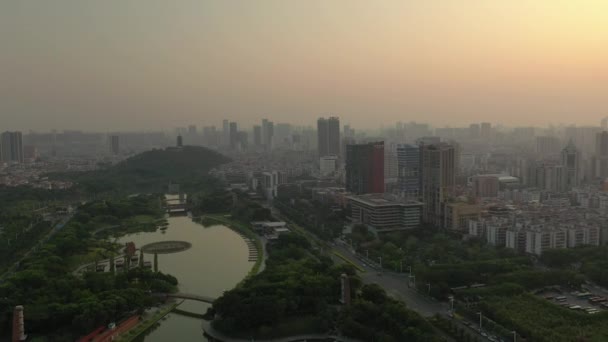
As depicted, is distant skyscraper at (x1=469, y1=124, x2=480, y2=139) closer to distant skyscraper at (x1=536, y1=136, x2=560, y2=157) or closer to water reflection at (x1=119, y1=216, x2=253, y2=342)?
distant skyscraper at (x1=536, y1=136, x2=560, y2=157)

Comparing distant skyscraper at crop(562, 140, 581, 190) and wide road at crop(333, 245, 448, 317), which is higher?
distant skyscraper at crop(562, 140, 581, 190)

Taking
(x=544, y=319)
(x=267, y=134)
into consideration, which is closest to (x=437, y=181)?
(x=544, y=319)

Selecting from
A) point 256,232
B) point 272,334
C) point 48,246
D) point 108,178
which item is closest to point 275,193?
point 256,232

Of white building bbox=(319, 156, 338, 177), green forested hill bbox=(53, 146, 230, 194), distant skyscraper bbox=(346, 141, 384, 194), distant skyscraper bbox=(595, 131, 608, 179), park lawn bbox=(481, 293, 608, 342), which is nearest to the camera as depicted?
Result: park lawn bbox=(481, 293, 608, 342)

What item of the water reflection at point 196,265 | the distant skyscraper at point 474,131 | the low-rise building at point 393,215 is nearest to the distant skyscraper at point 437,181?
the low-rise building at point 393,215

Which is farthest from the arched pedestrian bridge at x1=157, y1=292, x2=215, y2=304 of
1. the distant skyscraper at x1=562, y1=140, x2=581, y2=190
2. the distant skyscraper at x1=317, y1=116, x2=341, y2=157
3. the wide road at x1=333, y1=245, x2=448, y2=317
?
the distant skyscraper at x1=317, y1=116, x2=341, y2=157

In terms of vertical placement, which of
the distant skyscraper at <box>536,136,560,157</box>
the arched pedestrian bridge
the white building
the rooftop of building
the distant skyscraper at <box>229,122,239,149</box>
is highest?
the distant skyscraper at <box>229,122,239,149</box>

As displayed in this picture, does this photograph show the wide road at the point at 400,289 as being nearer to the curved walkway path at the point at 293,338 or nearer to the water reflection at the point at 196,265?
the curved walkway path at the point at 293,338

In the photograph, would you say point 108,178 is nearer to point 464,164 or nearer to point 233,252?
point 233,252

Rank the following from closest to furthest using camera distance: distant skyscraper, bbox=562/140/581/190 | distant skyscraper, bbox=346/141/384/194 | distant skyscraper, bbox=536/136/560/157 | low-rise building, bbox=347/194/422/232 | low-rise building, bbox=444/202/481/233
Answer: low-rise building, bbox=444/202/481/233
low-rise building, bbox=347/194/422/232
distant skyscraper, bbox=346/141/384/194
distant skyscraper, bbox=562/140/581/190
distant skyscraper, bbox=536/136/560/157

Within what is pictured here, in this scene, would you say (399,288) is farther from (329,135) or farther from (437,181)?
(329,135)
